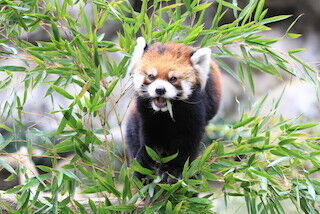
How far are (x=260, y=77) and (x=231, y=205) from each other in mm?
3983

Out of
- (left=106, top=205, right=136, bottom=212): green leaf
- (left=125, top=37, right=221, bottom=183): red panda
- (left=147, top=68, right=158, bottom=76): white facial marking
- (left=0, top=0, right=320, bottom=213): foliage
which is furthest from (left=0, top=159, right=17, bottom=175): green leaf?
(left=147, top=68, right=158, bottom=76): white facial marking

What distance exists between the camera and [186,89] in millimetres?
2836

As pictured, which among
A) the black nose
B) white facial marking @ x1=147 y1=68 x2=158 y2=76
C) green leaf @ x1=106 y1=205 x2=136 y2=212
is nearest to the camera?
green leaf @ x1=106 y1=205 x2=136 y2=212

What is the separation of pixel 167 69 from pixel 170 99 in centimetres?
15

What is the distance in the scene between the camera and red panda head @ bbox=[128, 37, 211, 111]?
109 inches

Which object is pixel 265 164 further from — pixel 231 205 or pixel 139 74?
pixel 231 205

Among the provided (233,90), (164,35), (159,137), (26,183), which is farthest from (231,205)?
(233,90)

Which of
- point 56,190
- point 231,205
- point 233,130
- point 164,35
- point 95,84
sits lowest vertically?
point 231,205

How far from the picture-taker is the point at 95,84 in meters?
2.57

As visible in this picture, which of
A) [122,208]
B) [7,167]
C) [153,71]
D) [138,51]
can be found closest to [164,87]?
[153,71]

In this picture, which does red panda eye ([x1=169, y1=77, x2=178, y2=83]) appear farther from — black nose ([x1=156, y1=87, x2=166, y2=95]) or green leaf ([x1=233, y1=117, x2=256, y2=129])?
green leaf ([x1=233, y1=117, x2=256, y2=129])

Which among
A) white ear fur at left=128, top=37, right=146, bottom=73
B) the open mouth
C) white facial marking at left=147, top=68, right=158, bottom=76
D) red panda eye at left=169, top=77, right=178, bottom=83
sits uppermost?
white ear fur at left=128, top=37, right=146, bottom=73

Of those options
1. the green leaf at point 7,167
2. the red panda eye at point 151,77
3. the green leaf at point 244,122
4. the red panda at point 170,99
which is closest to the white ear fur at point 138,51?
the red panda at point 170,99

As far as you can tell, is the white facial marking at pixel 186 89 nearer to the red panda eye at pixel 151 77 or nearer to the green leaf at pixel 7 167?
the red panda eye at pixel 151 77
